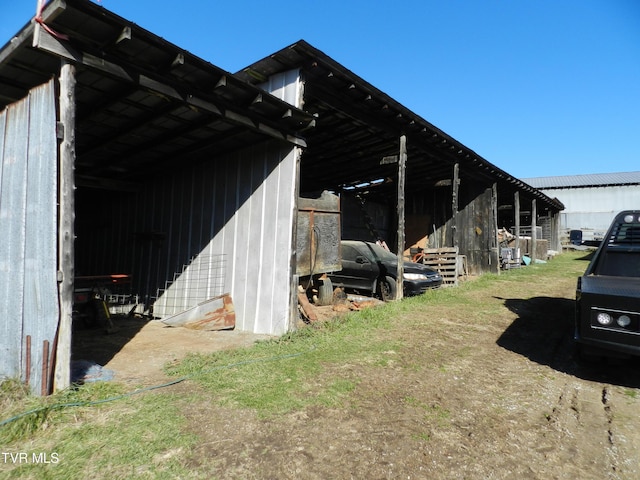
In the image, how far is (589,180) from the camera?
144 ft

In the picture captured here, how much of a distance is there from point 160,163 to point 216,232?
2420 millimetres

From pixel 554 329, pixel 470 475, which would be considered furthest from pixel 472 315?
pixel 470 475

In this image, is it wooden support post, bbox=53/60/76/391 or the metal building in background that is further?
the metal building in background

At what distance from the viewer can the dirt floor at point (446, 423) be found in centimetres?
241

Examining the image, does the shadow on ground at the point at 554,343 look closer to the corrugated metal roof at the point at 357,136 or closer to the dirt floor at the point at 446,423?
the dirt floor at the point at 446,423

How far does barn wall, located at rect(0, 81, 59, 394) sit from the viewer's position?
11.1 ft

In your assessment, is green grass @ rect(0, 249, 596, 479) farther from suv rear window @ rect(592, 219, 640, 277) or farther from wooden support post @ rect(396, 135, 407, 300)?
wooden support post @ rect(396, 135, 407, 300)

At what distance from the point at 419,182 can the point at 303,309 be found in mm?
10376

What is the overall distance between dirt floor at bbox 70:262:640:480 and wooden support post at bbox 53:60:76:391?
0.86 m

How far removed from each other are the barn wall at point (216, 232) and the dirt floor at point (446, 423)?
1.76 metres

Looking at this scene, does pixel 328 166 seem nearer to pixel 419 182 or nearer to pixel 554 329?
pixel 419 182

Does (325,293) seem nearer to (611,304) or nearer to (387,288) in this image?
(387,288)

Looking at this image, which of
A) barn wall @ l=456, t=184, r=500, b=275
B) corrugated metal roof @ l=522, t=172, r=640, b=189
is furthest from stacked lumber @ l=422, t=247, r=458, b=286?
corrugated metal roof @ l=522, t=172, r=640, b=189

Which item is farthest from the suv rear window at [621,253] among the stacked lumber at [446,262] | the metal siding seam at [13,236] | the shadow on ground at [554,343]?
the stacked lumber at [446,262]
